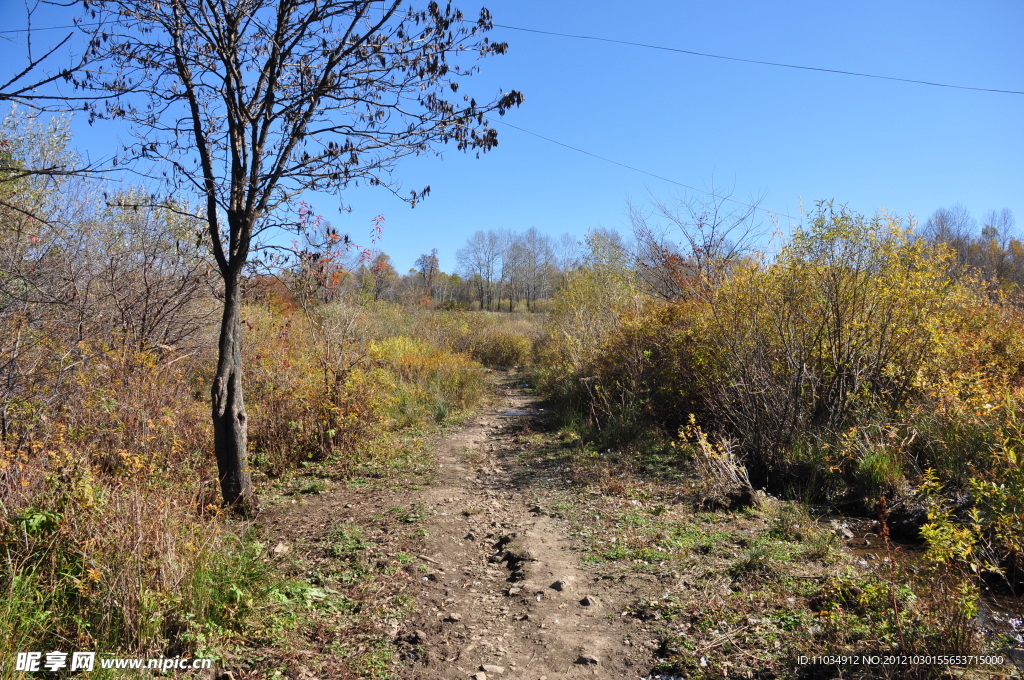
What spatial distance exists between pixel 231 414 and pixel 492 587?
2.93 m

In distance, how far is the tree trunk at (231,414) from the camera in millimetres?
5117

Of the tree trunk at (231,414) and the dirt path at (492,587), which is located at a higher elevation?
the tree trunk at (231,414)

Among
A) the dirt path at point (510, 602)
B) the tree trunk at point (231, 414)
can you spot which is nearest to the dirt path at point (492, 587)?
the dirt path at point (510, 602)

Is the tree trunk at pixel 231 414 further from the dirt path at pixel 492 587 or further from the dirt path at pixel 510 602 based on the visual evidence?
the dirt path at pixel 510 602

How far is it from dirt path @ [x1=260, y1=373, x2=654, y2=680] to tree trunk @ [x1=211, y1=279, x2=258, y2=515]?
530mm

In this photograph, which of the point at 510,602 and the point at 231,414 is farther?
the point at 231,414

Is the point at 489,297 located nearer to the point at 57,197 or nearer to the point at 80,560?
the point at 57,197

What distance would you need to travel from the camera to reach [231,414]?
17.0 ft

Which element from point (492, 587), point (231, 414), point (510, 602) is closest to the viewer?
point (510, 602)

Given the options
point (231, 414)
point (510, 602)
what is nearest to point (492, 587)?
point (510, 602)

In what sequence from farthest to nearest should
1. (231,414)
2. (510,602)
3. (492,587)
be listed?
(231,414), (492,587), (510,602)

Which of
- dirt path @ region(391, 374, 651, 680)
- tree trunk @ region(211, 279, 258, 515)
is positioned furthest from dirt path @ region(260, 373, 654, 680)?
tree trunk @ region(211, 279, 258, 515)

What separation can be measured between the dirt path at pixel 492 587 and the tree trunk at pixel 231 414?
0.53 meters

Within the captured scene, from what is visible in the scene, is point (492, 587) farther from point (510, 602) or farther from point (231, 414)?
point (231, 414)
